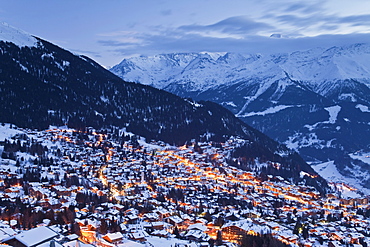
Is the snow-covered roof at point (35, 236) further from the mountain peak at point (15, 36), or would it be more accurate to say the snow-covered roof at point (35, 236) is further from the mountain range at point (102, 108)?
the mountain peak at point (15, 36)

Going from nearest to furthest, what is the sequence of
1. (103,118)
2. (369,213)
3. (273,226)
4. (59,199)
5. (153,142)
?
(273,226) < (59,199) < (369,213) < (153,142) < (103,118)

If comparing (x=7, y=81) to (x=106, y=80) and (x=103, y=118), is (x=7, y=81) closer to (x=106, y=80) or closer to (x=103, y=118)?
(x=103, y=118)

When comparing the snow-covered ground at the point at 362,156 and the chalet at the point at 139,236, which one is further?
the snow-covered ground at the point at 362,156

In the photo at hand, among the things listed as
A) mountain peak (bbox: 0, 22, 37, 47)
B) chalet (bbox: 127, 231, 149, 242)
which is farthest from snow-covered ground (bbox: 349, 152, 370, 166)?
chalet (bbox: 127, 231, 149, 242)

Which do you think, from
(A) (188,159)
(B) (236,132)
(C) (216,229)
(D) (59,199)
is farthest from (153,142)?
(C) (216,229)

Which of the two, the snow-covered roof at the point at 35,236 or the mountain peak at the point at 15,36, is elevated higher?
the mountain peak at the point at 15,36

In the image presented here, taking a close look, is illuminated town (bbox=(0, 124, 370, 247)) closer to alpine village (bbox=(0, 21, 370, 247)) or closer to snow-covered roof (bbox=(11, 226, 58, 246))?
snow-covered roof (bbox=(11, 226, 58, 246))

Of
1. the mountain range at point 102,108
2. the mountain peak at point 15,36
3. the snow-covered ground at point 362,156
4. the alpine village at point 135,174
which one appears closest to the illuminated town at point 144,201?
the alpine village at point 135,174

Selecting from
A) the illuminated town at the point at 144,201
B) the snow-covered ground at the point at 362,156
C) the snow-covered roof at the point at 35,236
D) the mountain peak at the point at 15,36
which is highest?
the mountain peak at the point at 15,36
